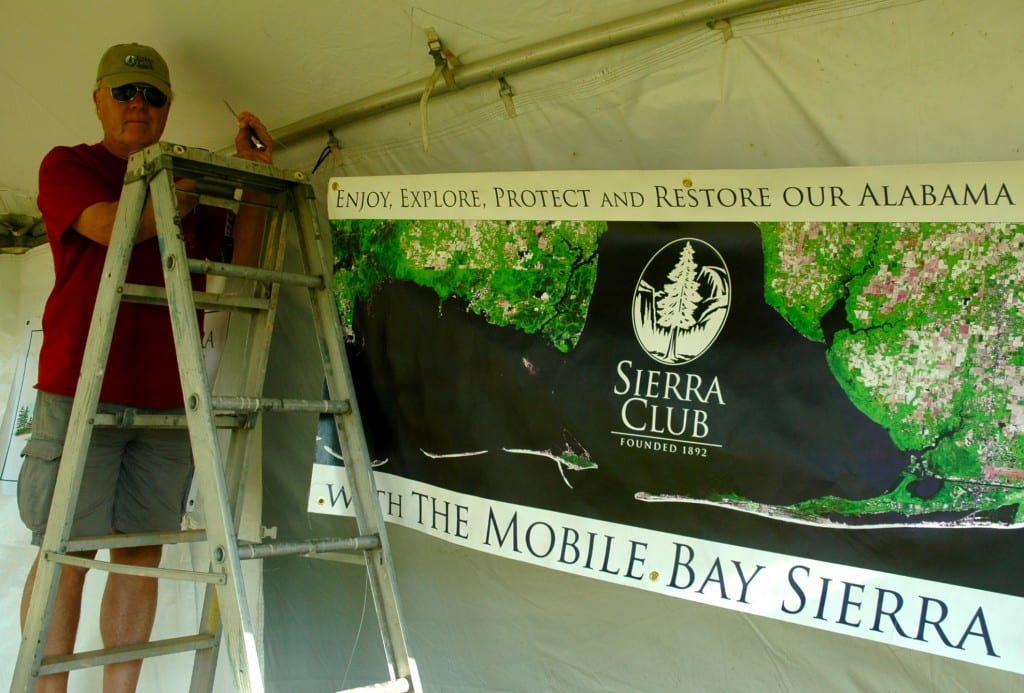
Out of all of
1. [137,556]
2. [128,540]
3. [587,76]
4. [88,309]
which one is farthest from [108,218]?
[587,76]

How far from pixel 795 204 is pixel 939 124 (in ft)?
0.74

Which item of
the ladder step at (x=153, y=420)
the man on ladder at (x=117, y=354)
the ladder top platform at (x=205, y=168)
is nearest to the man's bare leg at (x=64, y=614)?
the man on ladder at (x=117, y=354)

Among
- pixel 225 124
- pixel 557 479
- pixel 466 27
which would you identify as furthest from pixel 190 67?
pixel 557 479

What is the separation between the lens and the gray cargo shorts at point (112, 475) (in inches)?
65.0

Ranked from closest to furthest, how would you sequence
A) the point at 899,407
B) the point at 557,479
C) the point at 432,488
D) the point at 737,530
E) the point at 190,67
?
the point at 899,407 < the point at 737,530 < the point at 557,479 < the point at 432,488 < the point at 190,67

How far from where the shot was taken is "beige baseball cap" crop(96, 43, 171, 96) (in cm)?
174

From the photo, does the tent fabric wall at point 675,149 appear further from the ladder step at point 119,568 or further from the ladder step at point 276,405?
the ladder step at point 119,568

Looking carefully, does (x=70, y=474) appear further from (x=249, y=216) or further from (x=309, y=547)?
(x=249, y=216)

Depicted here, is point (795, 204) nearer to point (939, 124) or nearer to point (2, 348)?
point (939, 124)

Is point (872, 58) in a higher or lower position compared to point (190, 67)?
lower

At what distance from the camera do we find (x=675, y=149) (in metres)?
1.38

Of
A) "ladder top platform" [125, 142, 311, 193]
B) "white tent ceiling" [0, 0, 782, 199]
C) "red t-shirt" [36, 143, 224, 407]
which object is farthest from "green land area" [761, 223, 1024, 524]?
"red t-shirt" [36, 143, 224, 407]

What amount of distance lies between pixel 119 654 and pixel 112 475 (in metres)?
0.38

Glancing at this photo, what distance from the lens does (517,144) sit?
5.16 ft
